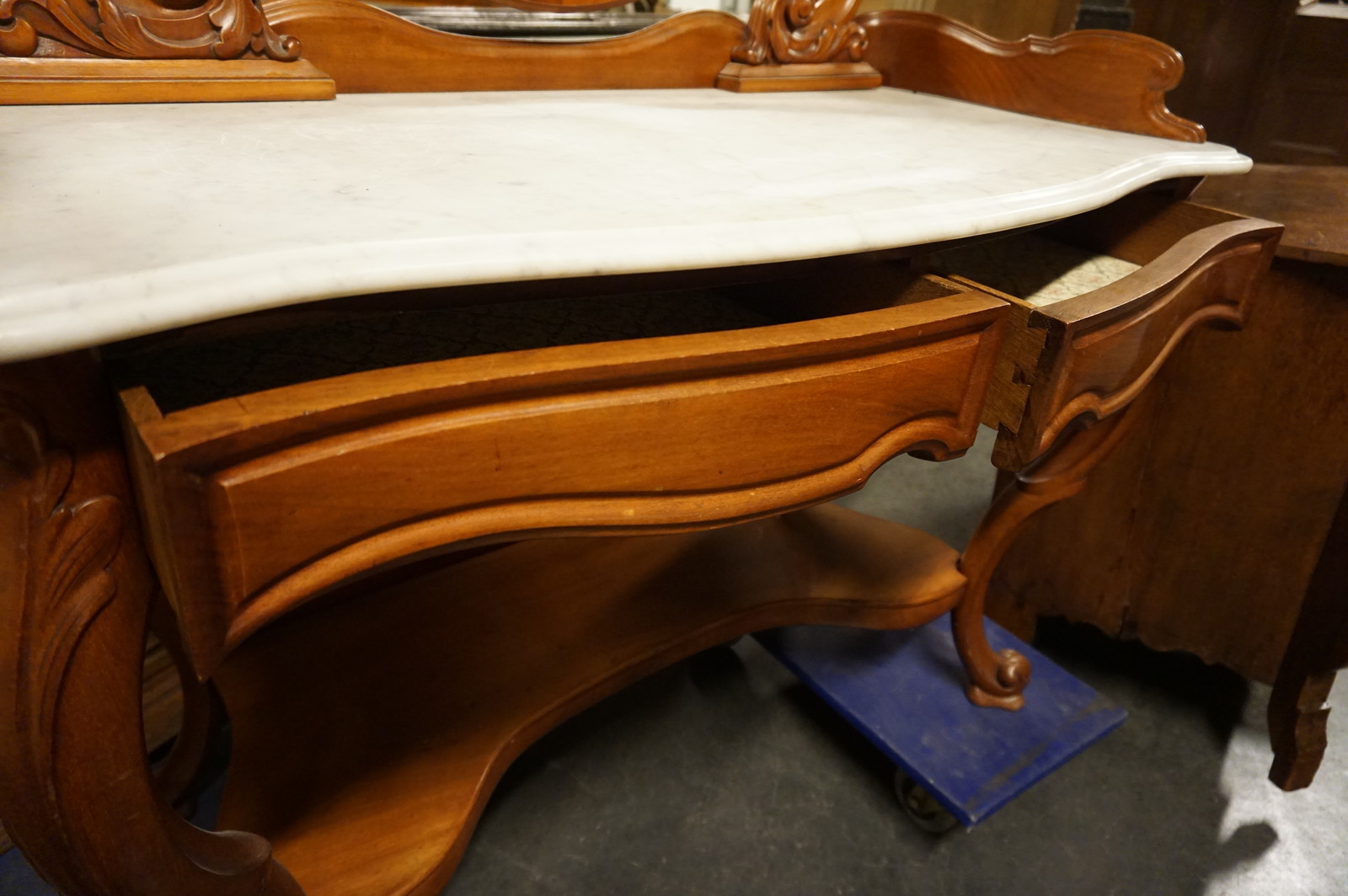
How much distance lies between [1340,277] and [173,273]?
1.09 meters

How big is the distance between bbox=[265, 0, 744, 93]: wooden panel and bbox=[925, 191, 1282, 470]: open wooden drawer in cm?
39

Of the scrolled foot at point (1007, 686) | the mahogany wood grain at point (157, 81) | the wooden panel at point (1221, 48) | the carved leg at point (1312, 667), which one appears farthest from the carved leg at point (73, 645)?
the wooden panel at point (1221, 48)

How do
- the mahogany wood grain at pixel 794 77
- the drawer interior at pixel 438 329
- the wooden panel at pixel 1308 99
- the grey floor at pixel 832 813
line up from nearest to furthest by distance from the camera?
the drawer interior at pixel 438 329
the grey floor at pixel 832 813
the mahogany wood grain at pixel 794 77
the wooden panel at pixel 1308 99

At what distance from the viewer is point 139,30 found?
2.22ft

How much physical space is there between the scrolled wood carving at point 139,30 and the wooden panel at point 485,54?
0.05 meters

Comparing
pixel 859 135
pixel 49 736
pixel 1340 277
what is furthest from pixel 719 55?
pixel 49 736

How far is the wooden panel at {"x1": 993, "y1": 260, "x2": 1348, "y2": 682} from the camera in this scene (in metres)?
0.97

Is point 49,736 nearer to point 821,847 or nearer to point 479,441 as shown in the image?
point 479,441

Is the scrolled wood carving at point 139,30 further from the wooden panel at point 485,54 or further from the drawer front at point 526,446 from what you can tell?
the drawer front at point 526,446

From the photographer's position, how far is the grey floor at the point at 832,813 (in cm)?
92

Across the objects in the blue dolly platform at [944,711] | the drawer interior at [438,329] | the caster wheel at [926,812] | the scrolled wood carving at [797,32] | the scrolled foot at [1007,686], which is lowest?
the caster wheel at [926,812]

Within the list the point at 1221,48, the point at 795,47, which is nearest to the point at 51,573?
the point at 795,47

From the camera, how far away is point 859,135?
78 centimetres

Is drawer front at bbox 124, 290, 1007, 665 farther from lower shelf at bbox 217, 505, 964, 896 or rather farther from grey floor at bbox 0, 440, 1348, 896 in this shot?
grey floor at bbox 0, 440, 1348, 896
